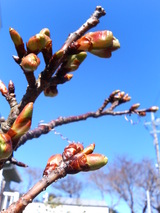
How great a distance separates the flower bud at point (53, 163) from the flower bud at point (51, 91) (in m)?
0.37

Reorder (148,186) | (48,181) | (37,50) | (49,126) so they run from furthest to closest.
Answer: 1. (148,186)
2. (49,126)
3. (37,50)
4. (48,181)

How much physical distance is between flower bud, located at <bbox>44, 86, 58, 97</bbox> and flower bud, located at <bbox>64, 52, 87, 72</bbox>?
0.18 m

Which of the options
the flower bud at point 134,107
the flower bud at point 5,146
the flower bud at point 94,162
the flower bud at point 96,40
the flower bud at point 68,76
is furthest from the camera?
the flower bud at point 134,107

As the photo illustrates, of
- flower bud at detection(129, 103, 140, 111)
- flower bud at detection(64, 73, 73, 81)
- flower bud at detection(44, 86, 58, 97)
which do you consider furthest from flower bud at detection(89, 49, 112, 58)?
flower bud at detection(129, 103, 140, 111)

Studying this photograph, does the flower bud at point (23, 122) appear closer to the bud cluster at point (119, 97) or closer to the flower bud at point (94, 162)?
the flower bud at point (94, 162)

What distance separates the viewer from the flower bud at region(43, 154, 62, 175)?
678mm

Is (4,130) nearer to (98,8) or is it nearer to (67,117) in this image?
(98,8)

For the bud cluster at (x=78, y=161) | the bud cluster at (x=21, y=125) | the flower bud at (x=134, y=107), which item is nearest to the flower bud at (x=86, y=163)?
the bud cluster at (x=78, y=161)

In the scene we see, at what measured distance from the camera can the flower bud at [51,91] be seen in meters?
1.02

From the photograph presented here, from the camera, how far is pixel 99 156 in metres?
0.67

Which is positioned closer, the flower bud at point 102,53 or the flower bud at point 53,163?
the flower bud at point 53,163

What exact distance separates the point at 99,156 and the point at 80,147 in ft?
0.23

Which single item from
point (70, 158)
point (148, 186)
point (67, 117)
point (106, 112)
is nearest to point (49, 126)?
point (67, 117)

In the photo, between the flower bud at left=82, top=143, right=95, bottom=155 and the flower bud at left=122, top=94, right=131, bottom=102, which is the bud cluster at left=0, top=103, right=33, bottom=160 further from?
the flower bud at left=122, top=94, right=131, bottom=102
